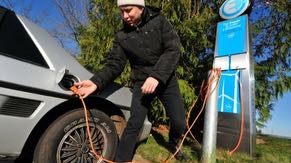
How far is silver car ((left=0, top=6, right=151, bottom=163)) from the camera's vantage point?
8.41 feet

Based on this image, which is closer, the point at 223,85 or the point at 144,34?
the point at 144,34

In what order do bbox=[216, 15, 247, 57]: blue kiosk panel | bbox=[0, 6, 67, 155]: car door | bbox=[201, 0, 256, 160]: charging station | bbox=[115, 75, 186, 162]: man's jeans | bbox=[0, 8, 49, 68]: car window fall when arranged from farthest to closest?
bbox=[216, 15, 247, 57]: blue kiosk panel, bbox=[201, 0, 256, 160]: charging station, bbox=[115, 75, 186, 162]: man's jeans, bbox=[0, 8, 49, 68]: car window, bbox=[0, 6, 67, 155]: car door

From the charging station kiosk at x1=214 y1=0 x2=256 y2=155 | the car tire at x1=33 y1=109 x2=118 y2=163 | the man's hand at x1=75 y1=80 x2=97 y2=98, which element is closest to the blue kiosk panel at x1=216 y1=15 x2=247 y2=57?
the charging station kiosk at x1=214 y1=0 x2=256 y2=155

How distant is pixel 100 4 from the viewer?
6590 mm

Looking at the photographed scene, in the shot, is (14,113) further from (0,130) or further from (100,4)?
(100,4)

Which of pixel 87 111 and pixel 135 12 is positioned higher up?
pixel 135 12

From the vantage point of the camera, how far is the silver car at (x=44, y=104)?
8.41 ft

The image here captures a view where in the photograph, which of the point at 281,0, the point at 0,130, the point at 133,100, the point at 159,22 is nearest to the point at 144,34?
the point at 159,22

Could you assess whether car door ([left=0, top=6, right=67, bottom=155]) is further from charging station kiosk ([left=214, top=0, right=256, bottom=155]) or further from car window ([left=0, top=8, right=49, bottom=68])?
charging station kiosk ([left=214, top=0, right=256, bottom=155])

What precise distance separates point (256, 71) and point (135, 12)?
4.53m

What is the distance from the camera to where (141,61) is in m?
3.19

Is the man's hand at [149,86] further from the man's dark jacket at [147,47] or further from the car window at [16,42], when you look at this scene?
the car window at [16,42]

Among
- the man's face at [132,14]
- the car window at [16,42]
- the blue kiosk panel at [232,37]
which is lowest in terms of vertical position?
the car window at [16,42]

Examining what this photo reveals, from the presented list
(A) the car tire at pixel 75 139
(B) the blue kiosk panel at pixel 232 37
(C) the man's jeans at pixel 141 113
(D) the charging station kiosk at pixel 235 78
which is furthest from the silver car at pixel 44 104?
(B) the blue kiosk panel at pixel 232 37
